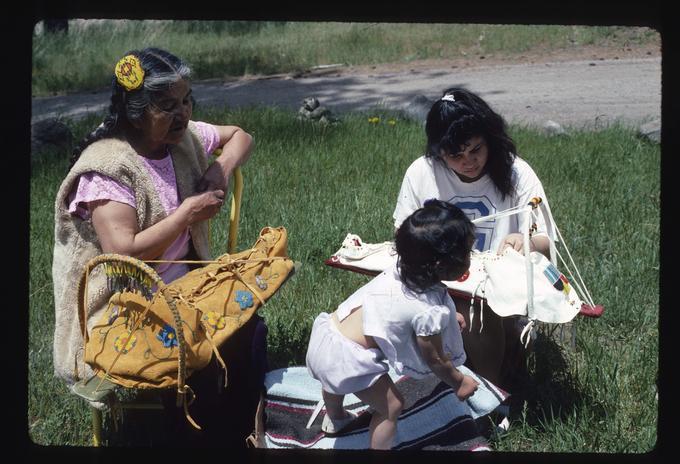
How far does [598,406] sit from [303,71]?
27.6 ft

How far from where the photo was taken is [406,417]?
10.8 feet

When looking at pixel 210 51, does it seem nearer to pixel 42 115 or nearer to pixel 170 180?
pixel 42 115

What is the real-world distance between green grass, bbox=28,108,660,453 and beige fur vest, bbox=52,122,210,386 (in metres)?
0.49

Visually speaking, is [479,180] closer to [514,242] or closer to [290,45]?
[514,242]

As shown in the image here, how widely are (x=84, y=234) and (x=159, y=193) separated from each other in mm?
301

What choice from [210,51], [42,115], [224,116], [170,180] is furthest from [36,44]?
[170,180]

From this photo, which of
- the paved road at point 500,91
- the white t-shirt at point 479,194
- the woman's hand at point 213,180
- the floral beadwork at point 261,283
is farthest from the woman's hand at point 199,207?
the paved road at point 500,91

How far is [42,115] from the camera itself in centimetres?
893

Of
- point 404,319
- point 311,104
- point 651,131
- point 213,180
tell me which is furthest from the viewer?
point 311,104

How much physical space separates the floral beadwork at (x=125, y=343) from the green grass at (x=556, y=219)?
85 cm

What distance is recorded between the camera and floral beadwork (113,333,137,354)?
8.48 ft

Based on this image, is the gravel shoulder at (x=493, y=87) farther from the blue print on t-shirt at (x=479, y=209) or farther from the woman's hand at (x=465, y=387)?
the woman's hand at (x=465, y=387)

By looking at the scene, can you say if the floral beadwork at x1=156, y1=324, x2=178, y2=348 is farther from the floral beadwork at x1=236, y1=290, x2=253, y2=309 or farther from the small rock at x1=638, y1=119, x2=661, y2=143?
the small rock at x1=638, y1=119, x2=661, y2=143

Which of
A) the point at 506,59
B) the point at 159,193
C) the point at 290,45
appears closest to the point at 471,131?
the point at 159,193
